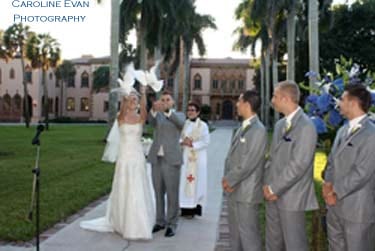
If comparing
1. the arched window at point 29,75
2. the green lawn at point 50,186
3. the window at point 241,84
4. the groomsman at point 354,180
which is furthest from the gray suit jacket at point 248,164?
the window at point 241,84

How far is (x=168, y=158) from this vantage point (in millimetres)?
6680

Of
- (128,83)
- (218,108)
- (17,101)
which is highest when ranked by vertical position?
(17,101)

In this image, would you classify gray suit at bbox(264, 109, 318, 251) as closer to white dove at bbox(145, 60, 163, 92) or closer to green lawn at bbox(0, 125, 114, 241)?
white dove at bbox(145, 60, 163, 92)

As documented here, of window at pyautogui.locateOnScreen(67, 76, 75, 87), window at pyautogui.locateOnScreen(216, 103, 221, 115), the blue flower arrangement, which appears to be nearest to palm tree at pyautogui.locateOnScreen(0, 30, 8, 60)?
window at pyautogui.locateOnScreen(67, 76, 75, 87)

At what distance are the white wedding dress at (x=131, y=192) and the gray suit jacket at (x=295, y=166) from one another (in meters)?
2.38

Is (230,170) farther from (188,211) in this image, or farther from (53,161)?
(53,161)

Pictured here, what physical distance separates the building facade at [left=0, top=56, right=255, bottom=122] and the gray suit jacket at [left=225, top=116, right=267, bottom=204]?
203 feet

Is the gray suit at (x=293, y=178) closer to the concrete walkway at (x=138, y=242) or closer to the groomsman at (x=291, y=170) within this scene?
the groomsman at (x=291, y=170)

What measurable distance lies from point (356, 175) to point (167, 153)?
3.10m

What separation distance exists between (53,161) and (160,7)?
15.7 m

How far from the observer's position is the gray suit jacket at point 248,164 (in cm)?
452

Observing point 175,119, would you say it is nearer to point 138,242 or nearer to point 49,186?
point 138,242

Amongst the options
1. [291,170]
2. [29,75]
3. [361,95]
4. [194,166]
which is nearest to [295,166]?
[291,170]

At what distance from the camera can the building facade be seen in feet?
214
